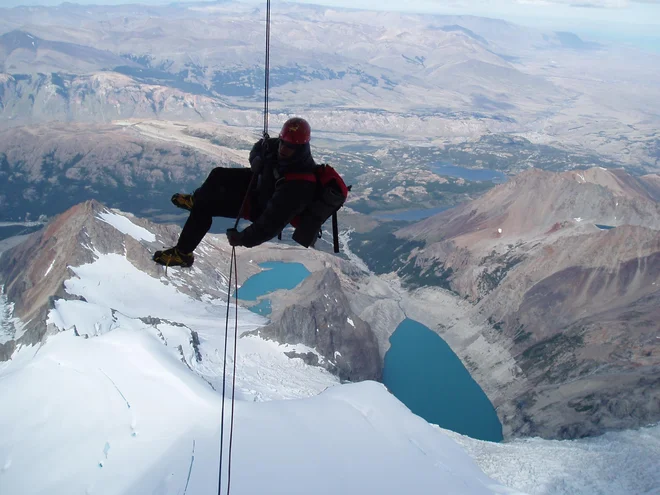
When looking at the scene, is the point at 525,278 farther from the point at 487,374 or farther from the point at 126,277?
the point at 126,277

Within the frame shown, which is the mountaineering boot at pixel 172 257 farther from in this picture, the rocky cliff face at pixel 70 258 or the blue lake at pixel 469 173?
the blue lake at pixel 469 173

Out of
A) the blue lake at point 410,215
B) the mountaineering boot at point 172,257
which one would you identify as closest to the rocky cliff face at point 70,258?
the mountaineering boot at point 172,257

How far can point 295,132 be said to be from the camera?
730 cm

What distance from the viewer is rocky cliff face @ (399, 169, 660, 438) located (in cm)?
3894

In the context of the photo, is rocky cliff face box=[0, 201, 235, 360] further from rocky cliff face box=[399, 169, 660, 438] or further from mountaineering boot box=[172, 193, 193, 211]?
mountaineering boot box=[172, 193, 193, 211]

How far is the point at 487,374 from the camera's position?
53719 millimetres

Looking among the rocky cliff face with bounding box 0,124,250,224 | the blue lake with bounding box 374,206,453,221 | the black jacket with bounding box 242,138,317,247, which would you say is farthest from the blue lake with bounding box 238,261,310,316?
the rocky cliff face with bounding box 0,124,250,224

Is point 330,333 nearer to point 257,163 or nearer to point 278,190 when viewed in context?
point 257,163

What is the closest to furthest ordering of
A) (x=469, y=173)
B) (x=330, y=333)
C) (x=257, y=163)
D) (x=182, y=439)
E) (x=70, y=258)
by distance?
1. (x=257, y=163)
2. (x=182, y=439)
3. (x=330, y=333)
4. (x=70, y=258)
5. (x=469, y=173)

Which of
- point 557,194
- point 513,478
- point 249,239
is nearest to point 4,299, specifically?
point 513,478

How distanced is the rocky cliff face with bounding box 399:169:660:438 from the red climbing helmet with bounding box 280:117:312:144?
34150 millimetres

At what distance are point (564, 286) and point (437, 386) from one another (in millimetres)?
19418

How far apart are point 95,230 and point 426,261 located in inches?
1884

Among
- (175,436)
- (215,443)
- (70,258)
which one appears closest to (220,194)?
(215,443)
